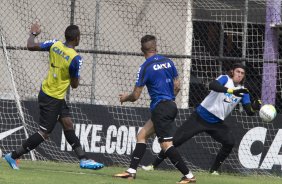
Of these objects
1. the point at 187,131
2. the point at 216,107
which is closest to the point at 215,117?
the point at 216,107

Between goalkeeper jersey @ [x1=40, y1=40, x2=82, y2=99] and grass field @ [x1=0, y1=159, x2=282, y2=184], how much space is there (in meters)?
1.16

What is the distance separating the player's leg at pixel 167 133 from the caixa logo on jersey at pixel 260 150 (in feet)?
12.9

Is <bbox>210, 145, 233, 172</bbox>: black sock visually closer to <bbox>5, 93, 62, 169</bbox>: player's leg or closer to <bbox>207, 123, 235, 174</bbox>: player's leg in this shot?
<bbox>207, 123, 235, 174</bbox>: player's leg

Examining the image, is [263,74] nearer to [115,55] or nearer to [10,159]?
[115,55]

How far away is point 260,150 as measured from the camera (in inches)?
583

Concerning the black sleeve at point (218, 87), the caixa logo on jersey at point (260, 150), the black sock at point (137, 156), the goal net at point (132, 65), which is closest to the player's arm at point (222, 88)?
the black sleeve at point (218, 87)

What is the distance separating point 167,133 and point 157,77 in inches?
29.5

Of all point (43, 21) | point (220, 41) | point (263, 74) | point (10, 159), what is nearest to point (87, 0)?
point (43, 21)

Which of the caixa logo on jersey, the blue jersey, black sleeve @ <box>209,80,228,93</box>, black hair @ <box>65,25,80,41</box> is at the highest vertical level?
black hair @ <box>65,25,80,41</box>

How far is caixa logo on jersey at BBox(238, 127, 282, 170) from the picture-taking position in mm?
14781

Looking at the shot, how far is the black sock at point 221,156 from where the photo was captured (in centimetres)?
1364

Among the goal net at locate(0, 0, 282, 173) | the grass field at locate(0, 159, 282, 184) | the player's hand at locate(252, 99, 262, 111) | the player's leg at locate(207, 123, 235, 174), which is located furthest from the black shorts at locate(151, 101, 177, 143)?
the goal net at locate(0, 0, 282, 173)

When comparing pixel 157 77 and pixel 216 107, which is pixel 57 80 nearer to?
pixel 157 77

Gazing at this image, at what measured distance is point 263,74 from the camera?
49.6 feet
